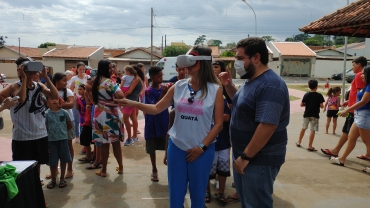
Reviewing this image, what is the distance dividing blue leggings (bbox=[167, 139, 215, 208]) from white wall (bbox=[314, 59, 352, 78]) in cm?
3941

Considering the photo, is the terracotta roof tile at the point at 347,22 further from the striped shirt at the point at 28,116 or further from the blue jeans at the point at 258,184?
the striped shirt at the point at 28,116

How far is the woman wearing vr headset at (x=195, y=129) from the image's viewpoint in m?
2.61

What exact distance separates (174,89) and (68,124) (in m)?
2.27

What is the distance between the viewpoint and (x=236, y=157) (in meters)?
2.55

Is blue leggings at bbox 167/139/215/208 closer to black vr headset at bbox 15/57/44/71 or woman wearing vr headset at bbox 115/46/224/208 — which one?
woman wearing vr headset at bbox 115/46/224/208

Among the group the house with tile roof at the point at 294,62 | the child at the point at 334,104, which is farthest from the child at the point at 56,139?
the house with tile roof at the point at 294,62

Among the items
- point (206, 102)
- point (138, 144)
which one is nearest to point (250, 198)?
point (206, 102)

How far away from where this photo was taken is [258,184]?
2.34 m

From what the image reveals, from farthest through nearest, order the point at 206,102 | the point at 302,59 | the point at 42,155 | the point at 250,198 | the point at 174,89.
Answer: the point at 302,59
the point at 42,155
the point at 174,89
the point at 206,102
the point at 250,198

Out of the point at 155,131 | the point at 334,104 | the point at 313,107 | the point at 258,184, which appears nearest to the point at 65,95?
the point at 155,131

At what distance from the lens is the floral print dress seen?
4199 millimetres

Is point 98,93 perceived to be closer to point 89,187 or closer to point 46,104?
point 46,104

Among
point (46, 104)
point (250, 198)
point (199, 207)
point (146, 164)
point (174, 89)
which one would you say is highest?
point (174, 89)

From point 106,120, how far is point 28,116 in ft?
3.60
